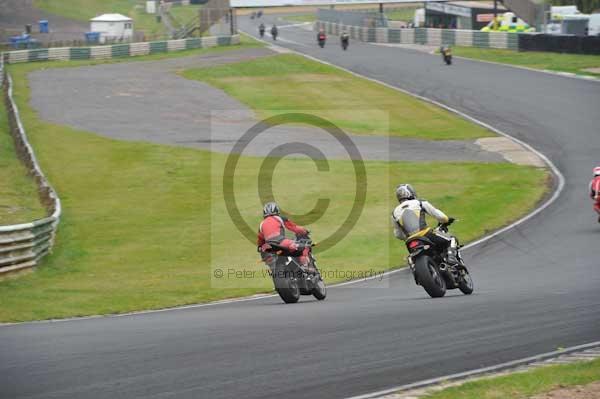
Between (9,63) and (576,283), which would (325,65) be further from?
(576,283)

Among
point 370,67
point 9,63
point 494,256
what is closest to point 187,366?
point 494,256

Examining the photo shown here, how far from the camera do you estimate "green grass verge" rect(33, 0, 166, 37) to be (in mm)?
113581

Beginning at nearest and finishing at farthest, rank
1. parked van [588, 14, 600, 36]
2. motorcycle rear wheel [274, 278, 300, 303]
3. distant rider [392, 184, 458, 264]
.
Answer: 1. distant rider [392, 184, 458, 264]
2. motorcycle rear wheel [274, 278, 300, 303]
3. parked van [588, 14, 600, 36]

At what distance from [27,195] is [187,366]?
65.1ft

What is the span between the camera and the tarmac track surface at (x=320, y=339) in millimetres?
9109

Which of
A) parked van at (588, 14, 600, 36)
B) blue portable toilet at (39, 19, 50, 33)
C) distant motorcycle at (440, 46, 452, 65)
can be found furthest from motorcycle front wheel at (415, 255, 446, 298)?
blue portable toilet at (39, 19, 50, 33)

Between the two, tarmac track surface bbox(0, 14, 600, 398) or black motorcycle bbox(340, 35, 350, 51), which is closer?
tarmac track surface bbox(0, 14, 600, 398)

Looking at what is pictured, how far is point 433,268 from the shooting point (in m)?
14.7

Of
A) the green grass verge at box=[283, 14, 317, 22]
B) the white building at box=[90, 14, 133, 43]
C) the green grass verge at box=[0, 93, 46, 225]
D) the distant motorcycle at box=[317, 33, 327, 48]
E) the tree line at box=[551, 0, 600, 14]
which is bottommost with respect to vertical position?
the green grass verge at box=[0, 93, 46, 225]

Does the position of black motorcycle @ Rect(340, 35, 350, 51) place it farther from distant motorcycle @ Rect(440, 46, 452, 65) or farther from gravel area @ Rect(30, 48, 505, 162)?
distant motorcycle @ Rect(440, 46, 452, 65)

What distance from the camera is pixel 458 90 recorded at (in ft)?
169


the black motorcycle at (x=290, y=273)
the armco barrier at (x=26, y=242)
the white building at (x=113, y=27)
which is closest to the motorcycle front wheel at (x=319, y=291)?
the black motorcycle at (x=290, y=273)

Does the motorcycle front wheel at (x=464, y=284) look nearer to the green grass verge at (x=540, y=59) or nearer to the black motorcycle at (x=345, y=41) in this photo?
the green grass verge at (x=540, y=59)

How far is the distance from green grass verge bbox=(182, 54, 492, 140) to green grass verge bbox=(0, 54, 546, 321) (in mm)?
8022
